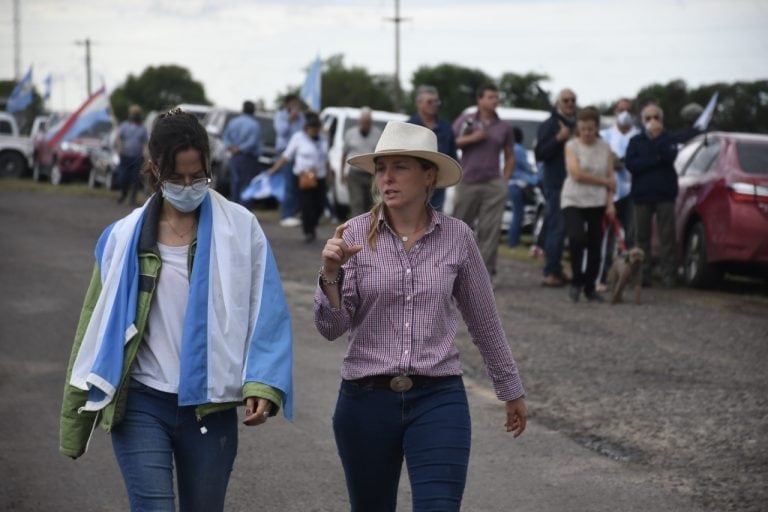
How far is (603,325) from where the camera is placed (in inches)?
495

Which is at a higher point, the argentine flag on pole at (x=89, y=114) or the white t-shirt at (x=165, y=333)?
the argentine flag on pole at (x=89, y=114)

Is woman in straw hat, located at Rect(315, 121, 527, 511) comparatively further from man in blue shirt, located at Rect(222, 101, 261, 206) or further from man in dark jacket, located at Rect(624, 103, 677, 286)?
man in blue shirt, located at Rect(222, 101, 261, 206)

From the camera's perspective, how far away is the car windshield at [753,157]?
49.9 feet

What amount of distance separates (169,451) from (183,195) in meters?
0.81

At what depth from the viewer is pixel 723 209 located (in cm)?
1495

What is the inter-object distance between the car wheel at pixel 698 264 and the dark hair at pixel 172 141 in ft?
37.8

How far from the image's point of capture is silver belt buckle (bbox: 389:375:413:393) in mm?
4570

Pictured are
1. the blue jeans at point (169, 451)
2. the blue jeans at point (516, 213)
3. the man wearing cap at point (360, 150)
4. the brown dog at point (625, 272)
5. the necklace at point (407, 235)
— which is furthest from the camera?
the blue jeans at point (516, 213)

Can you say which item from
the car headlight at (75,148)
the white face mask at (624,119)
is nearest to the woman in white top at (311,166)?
the white face mask at (624,119)

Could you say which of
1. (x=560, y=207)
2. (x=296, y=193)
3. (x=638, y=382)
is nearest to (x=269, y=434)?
(x=638, y=382)

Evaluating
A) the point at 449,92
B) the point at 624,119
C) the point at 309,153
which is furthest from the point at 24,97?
the point at 449,92

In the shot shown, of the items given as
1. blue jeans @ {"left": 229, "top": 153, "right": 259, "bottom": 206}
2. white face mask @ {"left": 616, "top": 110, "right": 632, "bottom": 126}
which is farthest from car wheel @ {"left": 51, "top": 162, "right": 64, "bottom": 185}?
white face mask @ {"left": 616, "top": 110, "right": 632, "bottom": 126}

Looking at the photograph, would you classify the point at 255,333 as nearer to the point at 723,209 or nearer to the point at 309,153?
the point at 723,209

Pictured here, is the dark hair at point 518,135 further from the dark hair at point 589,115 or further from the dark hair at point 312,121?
the dark hair at point 589,115
